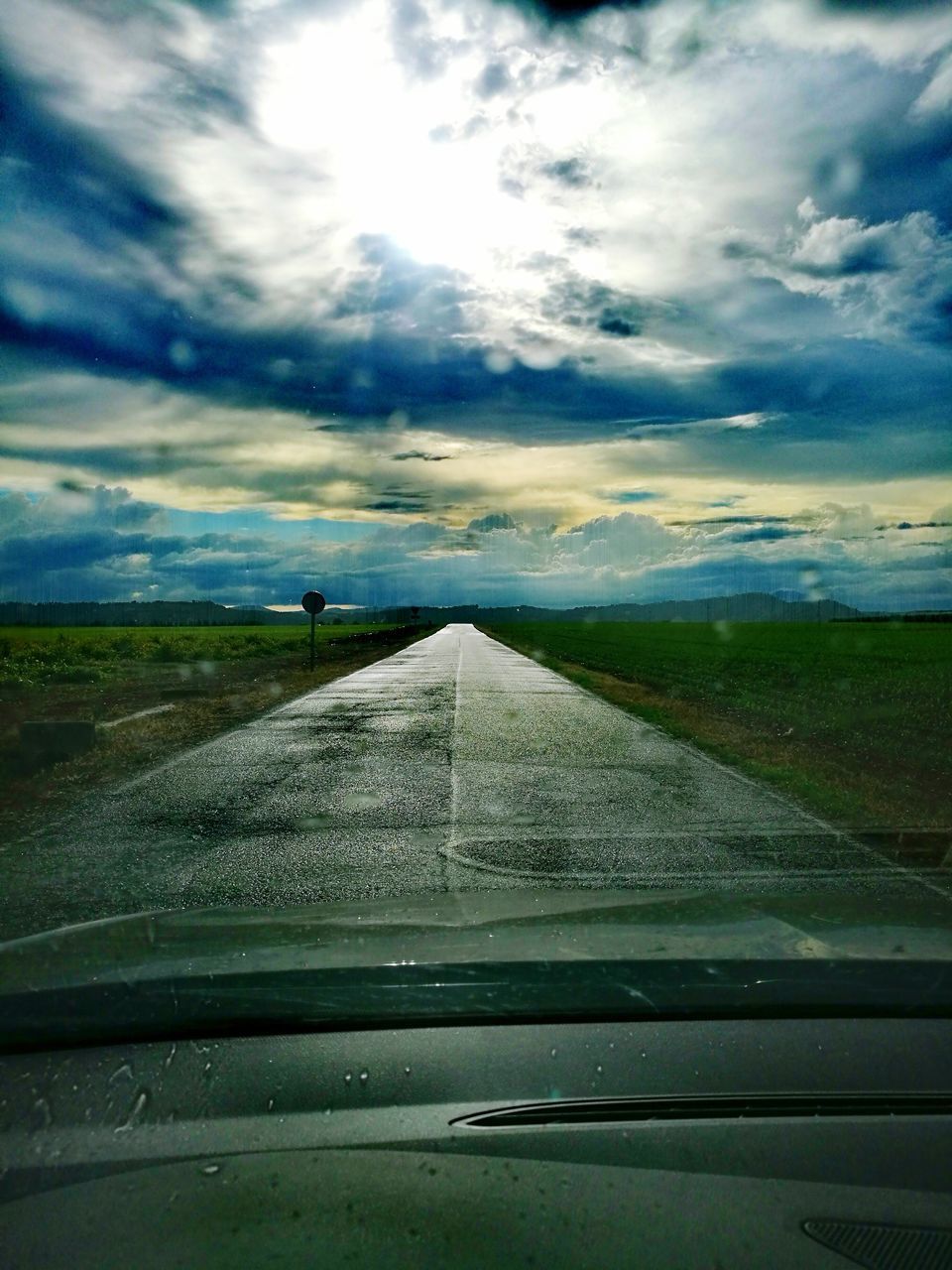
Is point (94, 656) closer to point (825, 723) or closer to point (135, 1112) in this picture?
point (825, 723)

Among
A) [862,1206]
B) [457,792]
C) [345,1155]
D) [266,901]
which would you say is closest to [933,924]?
[862,1206]

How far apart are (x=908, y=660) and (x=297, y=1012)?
4603 centimetres

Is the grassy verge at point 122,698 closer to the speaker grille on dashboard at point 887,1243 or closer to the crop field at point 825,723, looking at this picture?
the crop field at point 825,723

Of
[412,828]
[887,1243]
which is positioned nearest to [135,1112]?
[887,1243]

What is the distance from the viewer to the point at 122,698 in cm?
2453

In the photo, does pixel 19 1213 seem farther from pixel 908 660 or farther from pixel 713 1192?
pixel 908 660

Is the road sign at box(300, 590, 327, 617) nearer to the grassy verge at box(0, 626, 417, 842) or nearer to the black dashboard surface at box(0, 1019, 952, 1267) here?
the grassy verge at box(0, 626, 417, 842)

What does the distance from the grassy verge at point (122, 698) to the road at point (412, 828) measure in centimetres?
A: 77

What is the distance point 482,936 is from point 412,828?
16.9 feet

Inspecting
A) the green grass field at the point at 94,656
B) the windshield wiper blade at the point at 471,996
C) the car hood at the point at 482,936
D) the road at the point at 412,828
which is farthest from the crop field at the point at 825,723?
the green grass field at the point at 94,656

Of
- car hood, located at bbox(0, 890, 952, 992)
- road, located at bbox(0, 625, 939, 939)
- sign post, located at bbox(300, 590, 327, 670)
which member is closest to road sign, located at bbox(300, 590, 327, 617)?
sign post, located at bbox(300, 590, 327, 670)

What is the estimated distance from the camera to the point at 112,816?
Result: 927cm

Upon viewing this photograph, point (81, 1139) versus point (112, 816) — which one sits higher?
point (81, 1139)

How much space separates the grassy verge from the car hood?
219 inches
